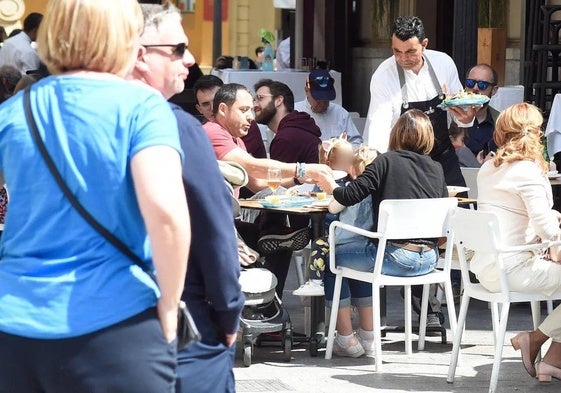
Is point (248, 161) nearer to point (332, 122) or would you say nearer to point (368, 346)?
point (368, 346)

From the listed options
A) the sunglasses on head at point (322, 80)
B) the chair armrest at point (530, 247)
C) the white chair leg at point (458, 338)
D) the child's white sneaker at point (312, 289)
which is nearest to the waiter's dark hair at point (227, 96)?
the child's white sneaker at point (312, 289)

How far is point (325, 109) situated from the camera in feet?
33.9

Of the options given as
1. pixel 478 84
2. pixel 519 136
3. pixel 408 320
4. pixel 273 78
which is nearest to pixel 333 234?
pixel 408 320

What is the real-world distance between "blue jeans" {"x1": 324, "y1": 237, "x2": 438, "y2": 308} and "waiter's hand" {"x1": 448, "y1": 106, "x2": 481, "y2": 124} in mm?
1355

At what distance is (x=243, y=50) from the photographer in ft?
133

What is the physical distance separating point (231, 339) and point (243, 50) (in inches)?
1491

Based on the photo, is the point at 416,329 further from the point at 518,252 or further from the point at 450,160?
the point at 518,252

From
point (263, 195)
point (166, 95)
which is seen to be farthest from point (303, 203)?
point (166, 95)

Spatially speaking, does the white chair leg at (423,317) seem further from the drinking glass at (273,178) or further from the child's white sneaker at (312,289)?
the drinking glass at (273,178)

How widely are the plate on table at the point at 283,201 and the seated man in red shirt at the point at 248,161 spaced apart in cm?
9

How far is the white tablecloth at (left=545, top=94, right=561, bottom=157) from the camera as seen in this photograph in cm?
971

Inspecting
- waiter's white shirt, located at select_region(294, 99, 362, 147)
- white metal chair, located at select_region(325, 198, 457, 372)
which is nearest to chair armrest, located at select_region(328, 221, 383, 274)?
white metal chair, located at select_region(325, 198, 457, 372)

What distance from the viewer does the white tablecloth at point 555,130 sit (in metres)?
9.71

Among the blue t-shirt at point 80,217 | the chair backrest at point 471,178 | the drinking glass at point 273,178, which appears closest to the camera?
the blue t-shirt at point 80,217
